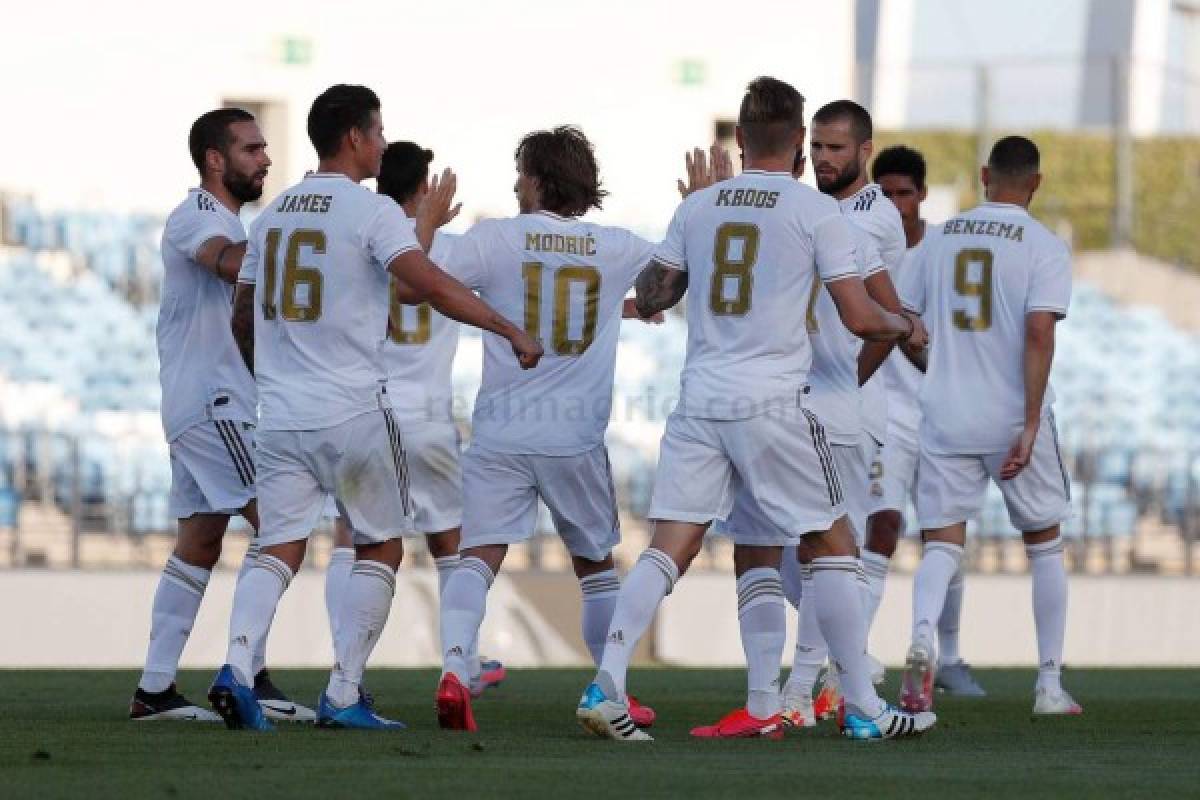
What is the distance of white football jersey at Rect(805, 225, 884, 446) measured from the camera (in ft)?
27.7

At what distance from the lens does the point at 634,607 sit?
25.1 feet

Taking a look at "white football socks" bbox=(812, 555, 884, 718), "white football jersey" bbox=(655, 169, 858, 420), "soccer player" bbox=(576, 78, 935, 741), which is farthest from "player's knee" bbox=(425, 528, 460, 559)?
"white football socks" bbox=(812, 555, 884, 718)

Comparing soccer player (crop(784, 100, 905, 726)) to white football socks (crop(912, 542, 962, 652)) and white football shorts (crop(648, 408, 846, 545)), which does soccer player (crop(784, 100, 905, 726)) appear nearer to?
white football socks (crop(912, 542, 962, 652))

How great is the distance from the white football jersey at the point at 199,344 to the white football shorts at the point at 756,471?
5.86 ft

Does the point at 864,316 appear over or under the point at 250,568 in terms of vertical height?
over

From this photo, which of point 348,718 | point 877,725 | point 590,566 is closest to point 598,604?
point 590,566

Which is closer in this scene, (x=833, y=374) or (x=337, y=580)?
(x=833, y=374)

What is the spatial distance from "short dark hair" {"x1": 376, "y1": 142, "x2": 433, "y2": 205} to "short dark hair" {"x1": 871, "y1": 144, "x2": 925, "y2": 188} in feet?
6.59

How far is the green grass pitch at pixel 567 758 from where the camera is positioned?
244 inches

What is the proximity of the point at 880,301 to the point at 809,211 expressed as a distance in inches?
16.8

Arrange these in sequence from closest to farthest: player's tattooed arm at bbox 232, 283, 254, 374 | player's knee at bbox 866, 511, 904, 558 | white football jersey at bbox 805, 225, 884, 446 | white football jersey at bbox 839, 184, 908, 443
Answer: player's tattooed arm at bbox 232, 283, 254, 374 < white football jersey at bbox 805, 225, 884, 446 < white football jersey at bbox 839, 184, 908, 443 < player's knee at bbox 866, 511, 904, 558

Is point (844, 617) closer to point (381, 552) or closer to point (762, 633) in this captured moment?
point (762, 633)

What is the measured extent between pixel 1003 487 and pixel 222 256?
3309 mm

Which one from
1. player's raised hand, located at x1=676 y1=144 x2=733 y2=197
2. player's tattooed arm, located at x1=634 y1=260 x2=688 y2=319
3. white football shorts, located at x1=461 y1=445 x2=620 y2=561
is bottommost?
white football shorts, located at x1=461 y1=445 x2=620 y2=561
